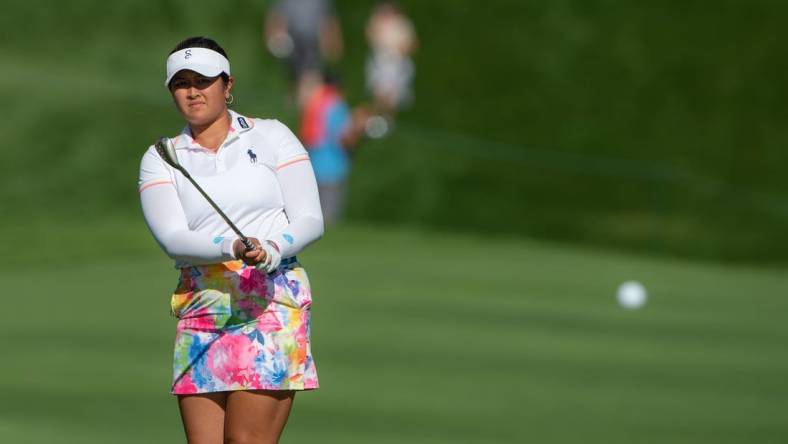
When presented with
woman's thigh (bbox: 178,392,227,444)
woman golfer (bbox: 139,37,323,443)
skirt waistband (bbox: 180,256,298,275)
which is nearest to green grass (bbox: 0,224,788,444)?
woman's thigh (bbox: 178,392,227,444)

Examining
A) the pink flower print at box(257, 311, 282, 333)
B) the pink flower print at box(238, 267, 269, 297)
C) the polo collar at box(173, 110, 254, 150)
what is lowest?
the pink flower print at box(257, 311, 282, 333)

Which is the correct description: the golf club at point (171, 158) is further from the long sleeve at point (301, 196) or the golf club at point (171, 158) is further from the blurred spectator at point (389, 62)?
the blurred spectator at point (389, 62)

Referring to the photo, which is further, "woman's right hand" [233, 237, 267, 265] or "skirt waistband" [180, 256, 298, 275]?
"skirt waistband" [180, 256, 298, 275]

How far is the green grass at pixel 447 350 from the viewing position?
11.5 metres

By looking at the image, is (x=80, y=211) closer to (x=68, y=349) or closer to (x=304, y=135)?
(x=304, y=135)

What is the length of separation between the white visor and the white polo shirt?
27 centimetres

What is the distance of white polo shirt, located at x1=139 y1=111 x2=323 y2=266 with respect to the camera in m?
6.76

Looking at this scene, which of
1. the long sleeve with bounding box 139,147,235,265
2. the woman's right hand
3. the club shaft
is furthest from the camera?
the long sleeve with bounding box 139,147,235,265

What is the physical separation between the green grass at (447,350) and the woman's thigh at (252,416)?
152 inches

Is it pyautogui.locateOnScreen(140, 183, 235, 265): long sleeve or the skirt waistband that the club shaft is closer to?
pyautogui.locateOnScreen(140, 183, 235, 265): long sleeve

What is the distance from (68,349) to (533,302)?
19.8ft

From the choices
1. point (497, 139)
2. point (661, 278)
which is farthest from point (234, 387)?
point (497, 139)

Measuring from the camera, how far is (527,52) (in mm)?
38938

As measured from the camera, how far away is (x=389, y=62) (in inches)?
1339
